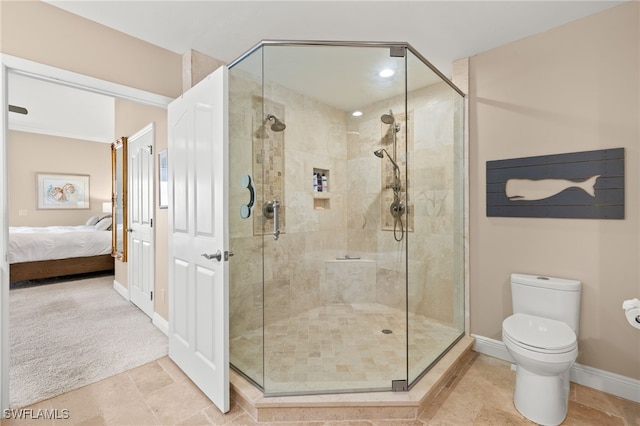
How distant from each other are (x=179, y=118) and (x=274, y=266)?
4.82 feet

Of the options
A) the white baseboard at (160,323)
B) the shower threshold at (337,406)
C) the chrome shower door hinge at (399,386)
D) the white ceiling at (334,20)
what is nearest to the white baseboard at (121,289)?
the white baseboard at (160,323)

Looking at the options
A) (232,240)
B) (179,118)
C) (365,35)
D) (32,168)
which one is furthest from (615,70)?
(32,168)

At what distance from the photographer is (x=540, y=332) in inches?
71.3

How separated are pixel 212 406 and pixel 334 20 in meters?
2.68

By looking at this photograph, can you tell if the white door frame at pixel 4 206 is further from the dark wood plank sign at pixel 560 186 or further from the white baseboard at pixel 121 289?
the dark wood plank sign at pixel 560 186

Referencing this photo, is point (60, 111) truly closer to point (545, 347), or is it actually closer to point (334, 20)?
point (334, 20)

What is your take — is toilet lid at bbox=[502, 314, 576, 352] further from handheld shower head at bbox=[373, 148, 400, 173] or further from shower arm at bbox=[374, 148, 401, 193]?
handheld shower head at bbox=[373, 148, 400, 173]

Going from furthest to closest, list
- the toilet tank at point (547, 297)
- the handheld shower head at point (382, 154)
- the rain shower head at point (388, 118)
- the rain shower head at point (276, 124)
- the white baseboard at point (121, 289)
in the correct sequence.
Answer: the white baseboard at point (121, 289) < the handheld shower head at point (382, 154) < the rain shower head at point (388, 118) < the rain shower head at point (276, 124) < the toilet tank at point (547, 297)

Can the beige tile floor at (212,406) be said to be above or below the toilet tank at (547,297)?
below

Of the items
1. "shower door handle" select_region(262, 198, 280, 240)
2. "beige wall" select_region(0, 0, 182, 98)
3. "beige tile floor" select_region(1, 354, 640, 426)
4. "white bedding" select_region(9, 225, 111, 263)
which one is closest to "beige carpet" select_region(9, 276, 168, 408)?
"beige tile floor" select_region(1, 354, 640, 426)

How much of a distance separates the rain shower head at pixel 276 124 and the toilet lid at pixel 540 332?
2.34m

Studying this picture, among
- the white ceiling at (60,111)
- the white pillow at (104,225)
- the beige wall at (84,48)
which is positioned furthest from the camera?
the white pillow at (104,225)

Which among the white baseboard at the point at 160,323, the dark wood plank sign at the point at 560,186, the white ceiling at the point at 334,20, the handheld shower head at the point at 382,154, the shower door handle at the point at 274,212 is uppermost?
the white ceiling at the point at 334,20

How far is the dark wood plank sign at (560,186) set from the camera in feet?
6.38
